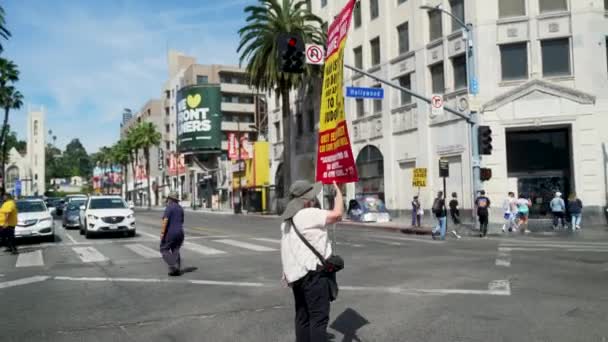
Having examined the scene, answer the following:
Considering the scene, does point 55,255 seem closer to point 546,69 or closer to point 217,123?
point 546,69

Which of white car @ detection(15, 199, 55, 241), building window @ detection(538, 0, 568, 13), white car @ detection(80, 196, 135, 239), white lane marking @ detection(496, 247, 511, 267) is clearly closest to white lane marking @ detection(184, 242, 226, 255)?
white car @ detection(80, 196, 135, 239)

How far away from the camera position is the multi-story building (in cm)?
2694

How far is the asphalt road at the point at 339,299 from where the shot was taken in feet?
21.6

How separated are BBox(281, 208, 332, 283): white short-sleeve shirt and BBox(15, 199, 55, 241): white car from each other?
16.6m

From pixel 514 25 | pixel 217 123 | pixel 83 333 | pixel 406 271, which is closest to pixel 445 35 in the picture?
pixel 514 25

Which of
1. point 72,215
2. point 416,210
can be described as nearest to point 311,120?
point 416,210

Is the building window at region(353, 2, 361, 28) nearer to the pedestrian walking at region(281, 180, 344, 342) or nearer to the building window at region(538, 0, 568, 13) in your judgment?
the building window at region(538, 0, 568, 13)

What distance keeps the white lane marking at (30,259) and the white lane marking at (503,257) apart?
10.9 metres

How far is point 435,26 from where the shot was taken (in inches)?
1258

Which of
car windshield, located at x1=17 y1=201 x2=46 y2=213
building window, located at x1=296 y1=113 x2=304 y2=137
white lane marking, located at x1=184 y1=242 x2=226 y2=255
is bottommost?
white lane marking, located at x1=184 y1=242 x2=226 y2=255

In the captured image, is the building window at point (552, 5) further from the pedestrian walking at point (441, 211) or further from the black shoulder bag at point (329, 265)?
the black shoulder bag at point (329, 265)

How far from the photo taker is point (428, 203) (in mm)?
32031

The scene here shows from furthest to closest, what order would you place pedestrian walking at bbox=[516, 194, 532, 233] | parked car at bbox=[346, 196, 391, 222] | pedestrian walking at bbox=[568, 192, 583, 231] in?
parked car at bbox=[346, 196, 391, 222], pedestrian walking at bbox=[568, 192, 583, 231], pedestrian walking at bbox=[516, 194, 532, 233]

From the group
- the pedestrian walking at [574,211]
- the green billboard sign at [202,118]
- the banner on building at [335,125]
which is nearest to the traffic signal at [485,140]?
the pedestrian walking at [574,211]
